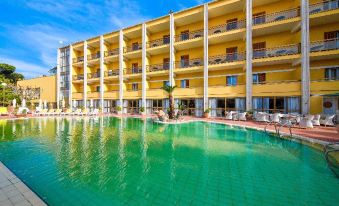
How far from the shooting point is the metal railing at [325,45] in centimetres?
1739

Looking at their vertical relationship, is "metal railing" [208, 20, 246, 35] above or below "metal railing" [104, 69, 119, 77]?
above

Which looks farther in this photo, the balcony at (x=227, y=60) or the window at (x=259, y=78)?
the balcony at (x=227, y=60)

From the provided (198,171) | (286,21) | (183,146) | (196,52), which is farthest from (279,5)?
(198,171)

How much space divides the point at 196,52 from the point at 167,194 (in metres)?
23.9

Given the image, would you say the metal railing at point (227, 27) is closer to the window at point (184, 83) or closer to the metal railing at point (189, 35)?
the metal railing at point (189, 35)

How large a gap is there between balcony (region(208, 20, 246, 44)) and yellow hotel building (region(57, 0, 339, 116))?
0.11 meters

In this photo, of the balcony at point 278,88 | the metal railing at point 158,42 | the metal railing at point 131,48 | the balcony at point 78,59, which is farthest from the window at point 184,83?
the balcony at point 78,59

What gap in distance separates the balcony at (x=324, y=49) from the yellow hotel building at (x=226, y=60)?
2.7 inches

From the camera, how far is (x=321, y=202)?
4.12 meters

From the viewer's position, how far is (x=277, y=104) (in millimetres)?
20219

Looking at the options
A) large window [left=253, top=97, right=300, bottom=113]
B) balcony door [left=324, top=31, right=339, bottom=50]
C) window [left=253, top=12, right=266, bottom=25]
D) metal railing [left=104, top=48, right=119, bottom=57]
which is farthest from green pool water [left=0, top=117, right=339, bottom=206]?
metal railing [left=104, top=48, right=119, bottom=57]

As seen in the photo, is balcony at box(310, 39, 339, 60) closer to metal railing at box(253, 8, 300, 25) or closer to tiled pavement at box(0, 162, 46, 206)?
metal railing at box(253, 8, 300, 25)

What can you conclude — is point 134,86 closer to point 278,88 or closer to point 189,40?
point 189,40

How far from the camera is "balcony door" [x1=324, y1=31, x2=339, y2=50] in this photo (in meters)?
17.4
